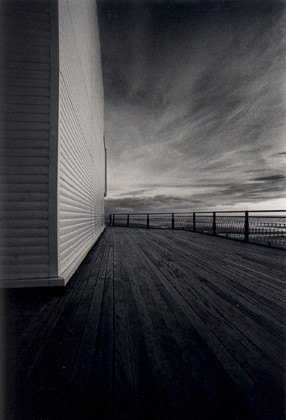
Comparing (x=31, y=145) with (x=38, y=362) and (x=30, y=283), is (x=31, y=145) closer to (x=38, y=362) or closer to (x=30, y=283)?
(x=30, y=283)

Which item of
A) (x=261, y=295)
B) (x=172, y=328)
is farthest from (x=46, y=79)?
(x=261, y=295)

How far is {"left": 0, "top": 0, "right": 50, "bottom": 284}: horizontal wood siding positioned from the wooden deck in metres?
0.70

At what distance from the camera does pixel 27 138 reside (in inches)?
102

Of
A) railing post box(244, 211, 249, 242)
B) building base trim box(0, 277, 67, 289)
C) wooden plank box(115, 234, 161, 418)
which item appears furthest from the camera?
railing post box(244, 211, 249, 242)

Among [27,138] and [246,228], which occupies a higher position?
[27,138]

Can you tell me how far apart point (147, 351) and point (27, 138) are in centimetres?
305

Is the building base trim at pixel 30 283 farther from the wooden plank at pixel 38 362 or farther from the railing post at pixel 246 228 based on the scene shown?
the railing post at pixel 246 228

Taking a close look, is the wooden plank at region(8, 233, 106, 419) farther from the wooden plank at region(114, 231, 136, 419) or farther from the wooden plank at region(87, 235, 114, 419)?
the wooden plank at region(114, 231, 136, 419)

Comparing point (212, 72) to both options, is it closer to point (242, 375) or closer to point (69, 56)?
point (69, 56)

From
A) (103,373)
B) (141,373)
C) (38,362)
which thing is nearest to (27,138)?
(38,362)

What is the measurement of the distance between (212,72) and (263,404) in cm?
1021

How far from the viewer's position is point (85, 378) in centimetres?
118

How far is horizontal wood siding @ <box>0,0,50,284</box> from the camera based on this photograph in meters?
2.54

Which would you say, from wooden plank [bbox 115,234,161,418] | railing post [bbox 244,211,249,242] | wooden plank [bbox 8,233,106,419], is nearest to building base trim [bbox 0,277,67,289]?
wooden plank [bbox 8,233,106,419]
